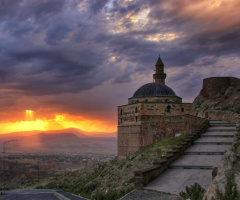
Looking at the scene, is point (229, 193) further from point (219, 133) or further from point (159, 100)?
point (159, 100)

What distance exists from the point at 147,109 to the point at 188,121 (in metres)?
9.18

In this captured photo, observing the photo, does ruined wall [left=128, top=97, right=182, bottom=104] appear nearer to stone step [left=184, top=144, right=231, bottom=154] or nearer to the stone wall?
the stone wall

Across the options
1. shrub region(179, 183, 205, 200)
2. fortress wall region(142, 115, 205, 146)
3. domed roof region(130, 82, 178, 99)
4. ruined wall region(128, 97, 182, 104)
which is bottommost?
shrub region(179, 183, 205, 200)

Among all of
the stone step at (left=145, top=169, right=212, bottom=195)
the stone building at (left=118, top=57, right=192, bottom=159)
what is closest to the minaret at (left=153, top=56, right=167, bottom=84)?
the stone building at (left=118, top=57, right=192, bottom=159)

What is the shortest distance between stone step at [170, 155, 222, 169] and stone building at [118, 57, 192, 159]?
21.7 metres

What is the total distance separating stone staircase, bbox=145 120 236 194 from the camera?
12857 millimetres

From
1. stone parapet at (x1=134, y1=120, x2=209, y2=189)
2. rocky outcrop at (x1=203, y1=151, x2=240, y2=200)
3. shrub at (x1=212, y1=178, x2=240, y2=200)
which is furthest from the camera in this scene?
stone parapet at (x1=134, y1=120, x2=209, y2=189)

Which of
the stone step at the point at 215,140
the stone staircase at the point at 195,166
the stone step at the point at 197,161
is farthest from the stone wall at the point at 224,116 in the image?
the stone step at the point at 197,161

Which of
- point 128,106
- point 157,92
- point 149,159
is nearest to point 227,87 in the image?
point 157,92

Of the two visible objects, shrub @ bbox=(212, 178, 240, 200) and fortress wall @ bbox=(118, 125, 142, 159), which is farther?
fortress wall @ bbox=(118, 125, 142, 159)

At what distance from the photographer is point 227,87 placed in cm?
4356

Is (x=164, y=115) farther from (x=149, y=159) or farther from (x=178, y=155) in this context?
(x=178, y=155)

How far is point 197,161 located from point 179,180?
2.83 meters

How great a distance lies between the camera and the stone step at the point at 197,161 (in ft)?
49.3
